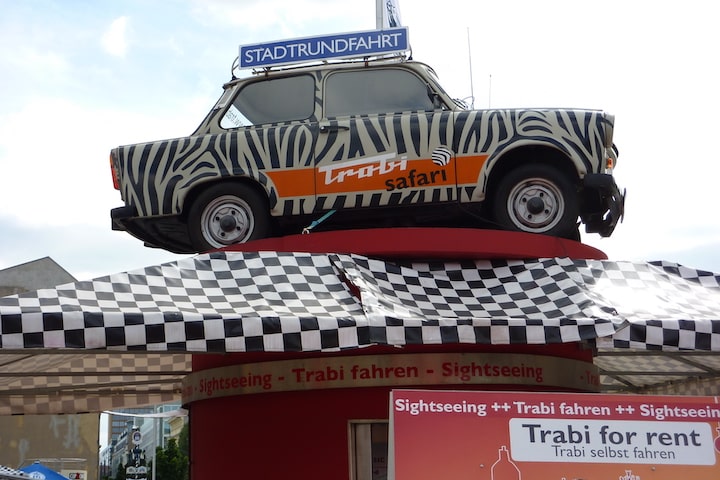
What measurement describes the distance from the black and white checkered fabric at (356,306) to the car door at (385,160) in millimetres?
916

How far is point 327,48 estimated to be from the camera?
8609 millimetres

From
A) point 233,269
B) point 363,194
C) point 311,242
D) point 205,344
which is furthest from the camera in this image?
point 363,194

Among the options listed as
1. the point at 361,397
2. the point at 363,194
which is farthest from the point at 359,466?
the point at 363,194

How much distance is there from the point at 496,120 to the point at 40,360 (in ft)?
16.2

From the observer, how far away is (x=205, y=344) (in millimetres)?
5621

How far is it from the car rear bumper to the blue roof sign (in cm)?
223

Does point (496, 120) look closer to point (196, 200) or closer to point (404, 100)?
point (404, 100)

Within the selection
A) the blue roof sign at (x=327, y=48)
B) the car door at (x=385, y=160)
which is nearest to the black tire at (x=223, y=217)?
the car door at (x=385, y=160)

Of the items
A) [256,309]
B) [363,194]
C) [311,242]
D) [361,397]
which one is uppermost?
[363,194]

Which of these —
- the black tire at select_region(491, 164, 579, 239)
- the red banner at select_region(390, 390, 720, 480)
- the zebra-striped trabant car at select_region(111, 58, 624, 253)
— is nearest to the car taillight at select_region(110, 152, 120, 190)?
the zebra-striped trabant car at select_region(111, 58, 624, 253)

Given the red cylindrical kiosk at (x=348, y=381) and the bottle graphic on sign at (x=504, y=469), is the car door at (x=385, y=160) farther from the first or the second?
the bottle graphic on sign at (x=504, y=469)

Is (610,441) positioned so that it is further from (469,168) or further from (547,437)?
(469,168)

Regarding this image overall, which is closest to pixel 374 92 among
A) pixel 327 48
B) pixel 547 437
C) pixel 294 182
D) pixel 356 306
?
pixel 327 48

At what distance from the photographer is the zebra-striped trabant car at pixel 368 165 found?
773 centimetres
